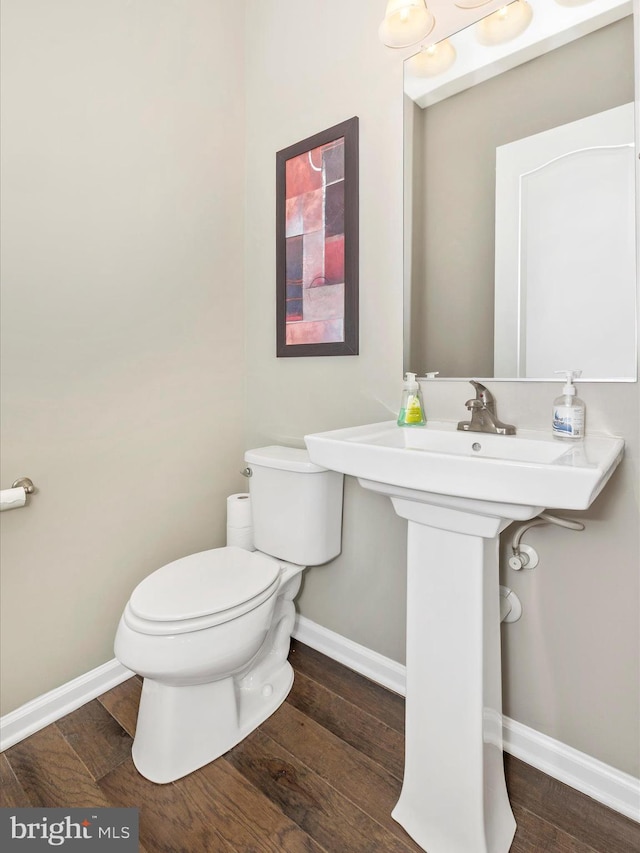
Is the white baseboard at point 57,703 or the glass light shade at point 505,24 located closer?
the glass light shade at point 505,24

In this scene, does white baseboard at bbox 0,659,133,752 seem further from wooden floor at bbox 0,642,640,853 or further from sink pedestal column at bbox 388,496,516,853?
sink pedestal column at bbox 388,496,516,853

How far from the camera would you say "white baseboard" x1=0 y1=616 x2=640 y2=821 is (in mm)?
1099

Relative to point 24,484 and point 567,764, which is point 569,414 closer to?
point 567,764

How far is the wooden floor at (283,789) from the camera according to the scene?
3.34 feet

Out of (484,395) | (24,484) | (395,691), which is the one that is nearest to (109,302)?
(24,484)

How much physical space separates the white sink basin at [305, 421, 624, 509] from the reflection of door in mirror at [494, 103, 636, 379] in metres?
0.22

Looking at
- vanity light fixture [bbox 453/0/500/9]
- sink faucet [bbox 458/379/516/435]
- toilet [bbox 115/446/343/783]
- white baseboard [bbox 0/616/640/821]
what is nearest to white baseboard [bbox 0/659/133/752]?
white baseboard [bbox 0/616/640/821]

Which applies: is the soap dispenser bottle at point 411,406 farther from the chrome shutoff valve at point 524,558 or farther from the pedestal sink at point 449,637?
the chrome shutoff valve at point 524,558

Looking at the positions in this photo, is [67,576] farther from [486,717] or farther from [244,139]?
[244,139]

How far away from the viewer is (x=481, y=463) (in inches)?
30.3

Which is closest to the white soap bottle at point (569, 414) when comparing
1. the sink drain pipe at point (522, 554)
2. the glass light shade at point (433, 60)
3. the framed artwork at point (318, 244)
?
the sink drain pipe at point (522, 554)

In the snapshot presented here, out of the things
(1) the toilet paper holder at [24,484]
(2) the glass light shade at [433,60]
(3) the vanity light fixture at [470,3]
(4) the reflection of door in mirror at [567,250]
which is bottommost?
(1) the toilet paper holder at [24,484]

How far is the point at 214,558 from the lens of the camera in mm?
1438

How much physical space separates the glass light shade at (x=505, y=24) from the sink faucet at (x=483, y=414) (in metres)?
0.93
